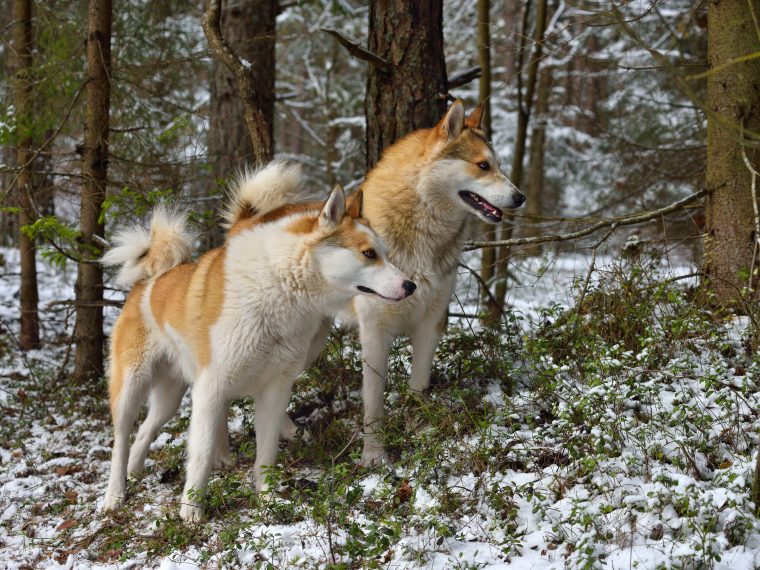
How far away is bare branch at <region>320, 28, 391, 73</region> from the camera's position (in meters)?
5.64

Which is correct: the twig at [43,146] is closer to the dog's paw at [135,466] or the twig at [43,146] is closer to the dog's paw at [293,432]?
the dog's paw at [135,466]

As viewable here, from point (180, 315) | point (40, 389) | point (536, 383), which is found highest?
point (180, 315)

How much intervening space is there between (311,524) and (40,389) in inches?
169

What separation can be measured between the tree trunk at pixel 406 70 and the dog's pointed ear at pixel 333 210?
6.79ft

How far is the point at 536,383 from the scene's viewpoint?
4637mm

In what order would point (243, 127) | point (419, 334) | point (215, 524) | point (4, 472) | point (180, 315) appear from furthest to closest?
1. point (243, 127)
2. point (4, 472)
3. point (419, 334)
4. point (180, 315)
5. point (215, 524)

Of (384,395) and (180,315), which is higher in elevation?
(180,315)

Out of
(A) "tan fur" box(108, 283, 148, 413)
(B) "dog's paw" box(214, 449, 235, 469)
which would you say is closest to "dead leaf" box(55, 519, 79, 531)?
(A) "tan fur" box(108, 283, 148, 413)

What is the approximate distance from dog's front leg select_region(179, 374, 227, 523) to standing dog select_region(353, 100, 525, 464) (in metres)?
0.98

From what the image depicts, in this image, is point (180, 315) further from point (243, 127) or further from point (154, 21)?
point (154, 21)

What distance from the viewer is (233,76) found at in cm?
820

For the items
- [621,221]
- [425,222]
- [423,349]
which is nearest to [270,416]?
[423,349]

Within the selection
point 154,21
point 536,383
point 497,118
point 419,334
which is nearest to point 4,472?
point 419,334

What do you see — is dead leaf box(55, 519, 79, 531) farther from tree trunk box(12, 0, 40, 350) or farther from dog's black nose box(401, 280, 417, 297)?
tree trunk box(12, 0, 40, 350)
